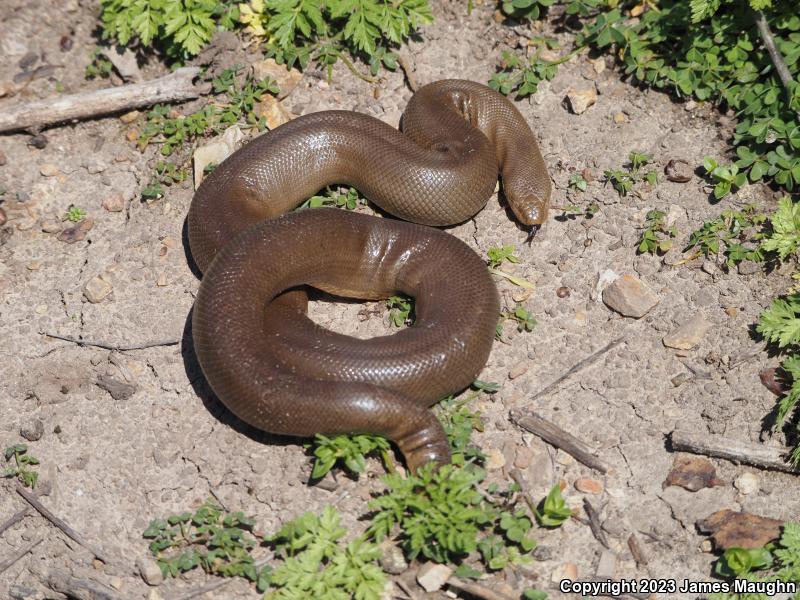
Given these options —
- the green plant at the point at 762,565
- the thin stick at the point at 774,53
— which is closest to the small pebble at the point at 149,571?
the green plant at the point at 762,565

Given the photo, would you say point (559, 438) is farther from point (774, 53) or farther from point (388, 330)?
point (774, 53)

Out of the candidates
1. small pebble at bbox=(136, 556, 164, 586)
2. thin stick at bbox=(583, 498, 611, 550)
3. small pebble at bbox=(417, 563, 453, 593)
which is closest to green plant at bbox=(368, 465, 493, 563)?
small pebble at bbox=(417, 563, 453, 593)

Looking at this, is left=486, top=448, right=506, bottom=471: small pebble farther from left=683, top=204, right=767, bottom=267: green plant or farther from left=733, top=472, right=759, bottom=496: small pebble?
left=683, top=204, right=767, bottom=267: green plant

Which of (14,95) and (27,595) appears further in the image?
(14,95)

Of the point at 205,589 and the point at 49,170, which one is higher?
the point at 49,170

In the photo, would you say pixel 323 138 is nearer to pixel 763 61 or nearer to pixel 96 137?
pixel 96 137

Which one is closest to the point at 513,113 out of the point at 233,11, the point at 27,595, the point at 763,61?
the point at 763,61

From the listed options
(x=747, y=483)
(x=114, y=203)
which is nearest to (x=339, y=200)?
(x=114, y=203)
